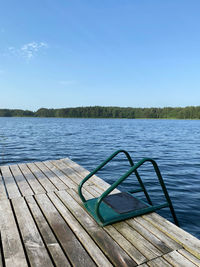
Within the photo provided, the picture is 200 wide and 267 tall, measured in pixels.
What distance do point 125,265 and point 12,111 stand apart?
164 metres

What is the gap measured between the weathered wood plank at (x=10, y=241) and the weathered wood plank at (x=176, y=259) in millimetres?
1737

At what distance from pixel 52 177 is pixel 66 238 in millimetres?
2920

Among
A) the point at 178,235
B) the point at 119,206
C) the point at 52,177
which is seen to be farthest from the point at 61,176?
the point at 178,235

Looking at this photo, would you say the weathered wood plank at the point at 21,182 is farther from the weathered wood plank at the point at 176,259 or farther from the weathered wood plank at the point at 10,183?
the weathered wood plank at the point at 176,259

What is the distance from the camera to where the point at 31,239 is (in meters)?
2.69

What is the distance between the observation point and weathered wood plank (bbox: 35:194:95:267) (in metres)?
2.31

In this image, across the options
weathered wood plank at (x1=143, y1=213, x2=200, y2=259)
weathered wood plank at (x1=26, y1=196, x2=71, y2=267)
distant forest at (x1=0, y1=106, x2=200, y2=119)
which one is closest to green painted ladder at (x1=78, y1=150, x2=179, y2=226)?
weathered wood plank at (x1=143, y1=213, x2=200, y2=259)

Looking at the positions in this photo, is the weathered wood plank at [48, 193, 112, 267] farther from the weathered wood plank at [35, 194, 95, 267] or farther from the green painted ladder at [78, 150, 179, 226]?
the green painted ladder at [78, 150, 179, 226]

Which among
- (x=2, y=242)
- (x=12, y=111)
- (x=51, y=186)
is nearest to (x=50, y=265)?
(x=2, y=242)

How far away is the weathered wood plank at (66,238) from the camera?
231 centimetres

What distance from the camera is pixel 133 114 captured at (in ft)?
442

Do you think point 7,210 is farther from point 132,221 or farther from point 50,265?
point 132,221

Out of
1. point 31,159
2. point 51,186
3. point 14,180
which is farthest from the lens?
point 31,159

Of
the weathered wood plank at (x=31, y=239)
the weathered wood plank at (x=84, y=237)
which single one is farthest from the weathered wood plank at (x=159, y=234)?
the weathered wood plank at (x=31, y=239)
